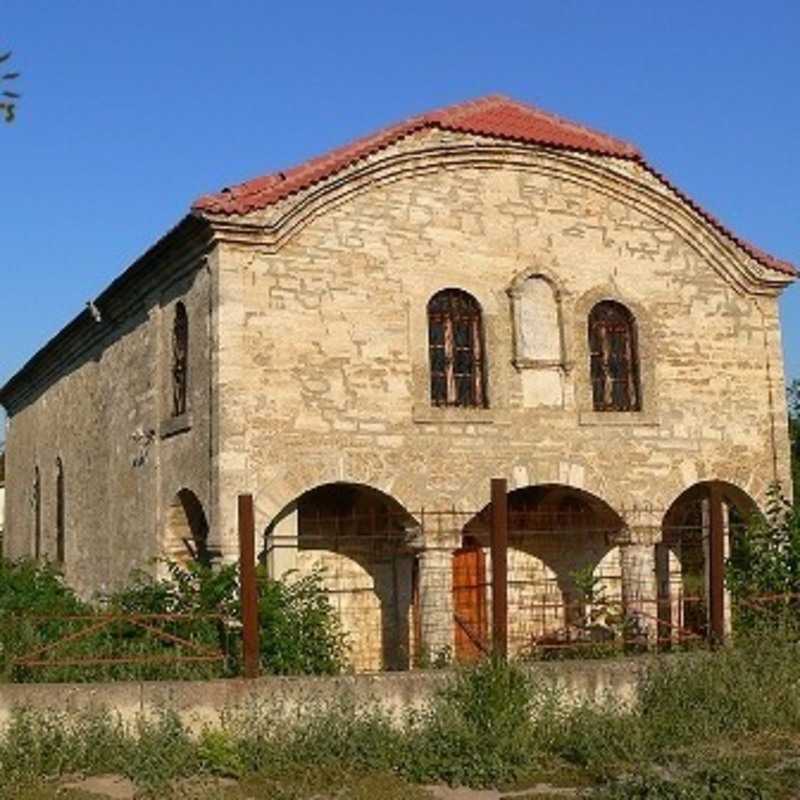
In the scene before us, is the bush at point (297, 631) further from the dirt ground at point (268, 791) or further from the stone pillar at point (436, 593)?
the dirt ground at point (268, 791)

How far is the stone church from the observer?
11.9m

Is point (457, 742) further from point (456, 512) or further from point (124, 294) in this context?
point (124, 294)

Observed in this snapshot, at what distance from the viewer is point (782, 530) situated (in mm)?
12867

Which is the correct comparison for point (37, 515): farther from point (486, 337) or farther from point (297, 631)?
point (297, 631)

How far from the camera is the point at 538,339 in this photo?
13.2 metres

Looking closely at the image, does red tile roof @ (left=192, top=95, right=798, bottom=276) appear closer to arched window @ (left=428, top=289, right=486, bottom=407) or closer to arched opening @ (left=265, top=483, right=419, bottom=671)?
arched window @ (left=428, top=289, right=486, bottom=407)

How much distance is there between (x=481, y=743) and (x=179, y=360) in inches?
254

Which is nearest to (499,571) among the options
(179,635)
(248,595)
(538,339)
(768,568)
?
(248,595)

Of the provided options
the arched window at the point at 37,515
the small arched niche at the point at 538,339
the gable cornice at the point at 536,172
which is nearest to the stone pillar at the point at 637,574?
the small arched niche at the point at 538,339

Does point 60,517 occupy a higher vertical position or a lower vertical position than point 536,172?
lower

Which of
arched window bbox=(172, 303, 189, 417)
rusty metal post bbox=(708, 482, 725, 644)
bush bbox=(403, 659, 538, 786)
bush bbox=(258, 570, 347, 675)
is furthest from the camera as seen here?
arched window bbox=(172, 303, 189, 417)

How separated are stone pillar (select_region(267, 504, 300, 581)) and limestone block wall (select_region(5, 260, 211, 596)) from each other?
83 centimetres

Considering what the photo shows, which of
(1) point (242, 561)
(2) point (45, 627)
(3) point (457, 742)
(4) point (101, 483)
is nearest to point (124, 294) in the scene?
(4) point (101, 483)

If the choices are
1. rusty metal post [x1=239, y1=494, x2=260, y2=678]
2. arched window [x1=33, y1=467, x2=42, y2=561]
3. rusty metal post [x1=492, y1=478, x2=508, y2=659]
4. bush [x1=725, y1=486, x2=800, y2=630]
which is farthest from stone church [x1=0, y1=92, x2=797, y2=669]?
arched window [x1=33, y1=467, x2=42, y2=561]
